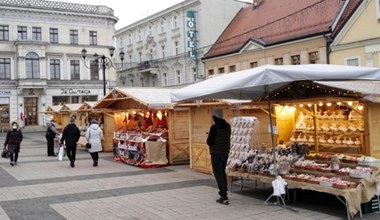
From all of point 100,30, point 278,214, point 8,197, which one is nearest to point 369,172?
point 278,214

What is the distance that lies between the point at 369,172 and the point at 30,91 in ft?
147

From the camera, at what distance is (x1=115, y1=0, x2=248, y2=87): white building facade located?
4488 cm

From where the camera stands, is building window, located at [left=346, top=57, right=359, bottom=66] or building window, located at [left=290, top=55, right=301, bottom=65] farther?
building window, located at [left=290, top=55, right=301, bottom=65]

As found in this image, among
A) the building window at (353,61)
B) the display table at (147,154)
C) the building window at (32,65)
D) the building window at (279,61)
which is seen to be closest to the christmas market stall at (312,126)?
the display table at (147,154)

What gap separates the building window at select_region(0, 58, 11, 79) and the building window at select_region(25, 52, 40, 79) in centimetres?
182

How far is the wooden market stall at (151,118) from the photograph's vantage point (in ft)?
50.8

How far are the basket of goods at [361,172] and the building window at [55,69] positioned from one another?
44.9 meters

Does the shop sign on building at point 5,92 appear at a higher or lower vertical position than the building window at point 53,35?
lower

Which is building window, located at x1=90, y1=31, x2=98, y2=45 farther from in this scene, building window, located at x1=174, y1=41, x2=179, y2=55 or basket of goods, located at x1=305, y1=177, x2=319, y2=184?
basket of goods, located at x1=305, y1=177, x2=319, y2=184

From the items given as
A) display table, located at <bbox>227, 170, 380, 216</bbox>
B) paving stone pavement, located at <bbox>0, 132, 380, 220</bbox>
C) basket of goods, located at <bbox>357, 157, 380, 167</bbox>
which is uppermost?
basket of goods, located at <bbox>357, 157, 380, 167</bbox>

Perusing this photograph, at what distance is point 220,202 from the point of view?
29.5ft

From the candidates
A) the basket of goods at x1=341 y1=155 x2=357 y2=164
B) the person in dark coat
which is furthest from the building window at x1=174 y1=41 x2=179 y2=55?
the basket of goods at x1=341 y1=155 x2=357 y2=164

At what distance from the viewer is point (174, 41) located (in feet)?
165

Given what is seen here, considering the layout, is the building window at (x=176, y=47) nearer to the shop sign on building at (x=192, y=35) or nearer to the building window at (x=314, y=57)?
the shop sign on building at (x=192, y=35)
